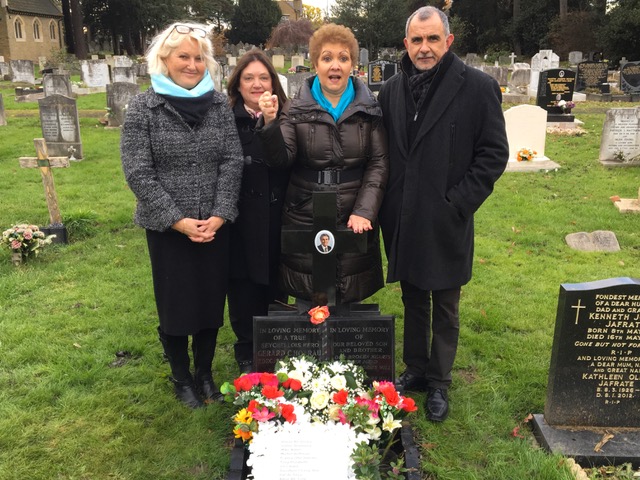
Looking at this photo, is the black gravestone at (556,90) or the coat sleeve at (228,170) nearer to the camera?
the coat sleeve at (228,170)

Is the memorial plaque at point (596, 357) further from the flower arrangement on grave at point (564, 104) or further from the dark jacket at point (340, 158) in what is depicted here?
the flower arrangement on grave at point (564, 104)

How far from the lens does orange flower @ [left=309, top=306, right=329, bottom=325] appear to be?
9.92ft

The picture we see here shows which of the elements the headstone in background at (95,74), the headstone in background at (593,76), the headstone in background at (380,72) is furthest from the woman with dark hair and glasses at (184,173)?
the headstone in background at (95,74)

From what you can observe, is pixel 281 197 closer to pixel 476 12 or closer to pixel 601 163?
pixel 601 163

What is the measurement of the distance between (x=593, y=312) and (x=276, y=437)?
1848 millimetres

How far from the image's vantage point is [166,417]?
11.2ft

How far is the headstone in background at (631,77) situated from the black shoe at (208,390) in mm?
20571

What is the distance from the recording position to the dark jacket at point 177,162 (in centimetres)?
294

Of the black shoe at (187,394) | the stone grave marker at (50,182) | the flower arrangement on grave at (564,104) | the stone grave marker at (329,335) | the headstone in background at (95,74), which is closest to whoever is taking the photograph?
the stone grave marker at (329,335)

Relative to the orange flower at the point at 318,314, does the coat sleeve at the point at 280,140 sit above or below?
above

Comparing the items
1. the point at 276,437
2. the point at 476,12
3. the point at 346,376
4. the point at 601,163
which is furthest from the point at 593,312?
the point at 476,12

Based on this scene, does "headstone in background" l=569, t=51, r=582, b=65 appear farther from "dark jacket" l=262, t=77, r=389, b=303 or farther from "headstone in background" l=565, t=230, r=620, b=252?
"dark jacket" l=262, t=77, r=389, b=303

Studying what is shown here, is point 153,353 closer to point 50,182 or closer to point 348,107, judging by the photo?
point 348,107

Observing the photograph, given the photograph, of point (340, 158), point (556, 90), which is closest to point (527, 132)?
point (556, 90)
